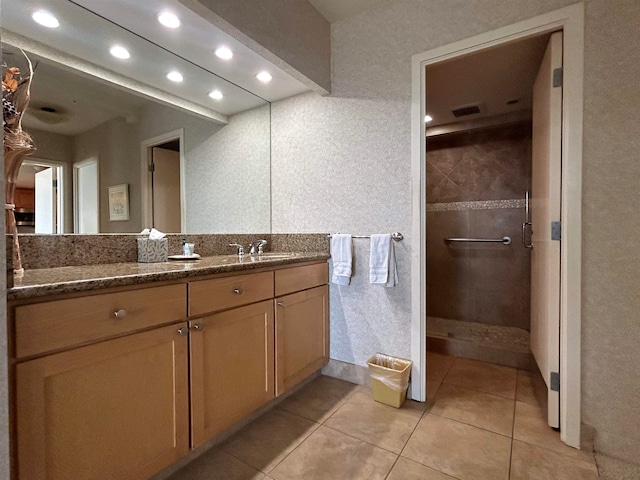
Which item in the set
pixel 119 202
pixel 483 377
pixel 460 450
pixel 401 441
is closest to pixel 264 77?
pixel 119 202

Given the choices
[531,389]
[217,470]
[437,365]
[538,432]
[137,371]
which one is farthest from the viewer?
[437,365]

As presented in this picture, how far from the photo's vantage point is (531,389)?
2.02 metres

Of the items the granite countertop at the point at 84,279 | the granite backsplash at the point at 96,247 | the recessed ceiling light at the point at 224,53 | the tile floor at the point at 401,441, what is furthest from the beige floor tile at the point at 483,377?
the recessed ceiling light at the point at 224,53

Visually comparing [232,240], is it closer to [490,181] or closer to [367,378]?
[367,378]

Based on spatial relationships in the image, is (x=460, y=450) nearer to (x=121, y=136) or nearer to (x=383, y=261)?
(x=383, y=261)

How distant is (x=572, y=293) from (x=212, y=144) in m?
2.33

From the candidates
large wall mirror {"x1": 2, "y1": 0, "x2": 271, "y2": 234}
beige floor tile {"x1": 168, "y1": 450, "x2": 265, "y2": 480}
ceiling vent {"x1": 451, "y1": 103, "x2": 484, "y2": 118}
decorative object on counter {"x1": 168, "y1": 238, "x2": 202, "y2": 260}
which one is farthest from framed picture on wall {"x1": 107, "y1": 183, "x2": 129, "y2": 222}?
ceiling vent {"x1": 451, "y1": 103, "x2": 484, "y2": 118}

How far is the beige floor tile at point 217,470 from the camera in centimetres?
129

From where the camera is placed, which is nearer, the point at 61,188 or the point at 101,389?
the point at 101,389

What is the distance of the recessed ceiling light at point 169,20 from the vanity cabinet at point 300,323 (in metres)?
1.41

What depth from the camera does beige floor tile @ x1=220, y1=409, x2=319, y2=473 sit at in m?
1.40

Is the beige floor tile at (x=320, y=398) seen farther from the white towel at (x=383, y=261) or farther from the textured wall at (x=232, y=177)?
the textured wall at (x=232, y=177)

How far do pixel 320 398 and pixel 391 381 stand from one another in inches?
18.6

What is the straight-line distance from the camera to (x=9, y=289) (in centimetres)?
79
